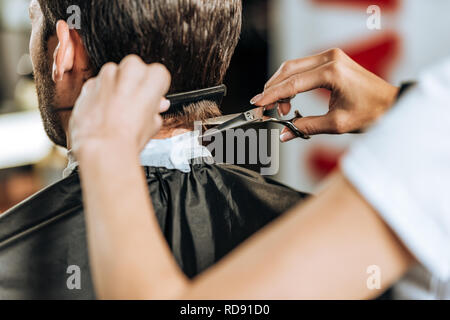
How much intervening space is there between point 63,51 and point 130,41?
173 mm

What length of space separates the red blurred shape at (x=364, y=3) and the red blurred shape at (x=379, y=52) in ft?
0.50

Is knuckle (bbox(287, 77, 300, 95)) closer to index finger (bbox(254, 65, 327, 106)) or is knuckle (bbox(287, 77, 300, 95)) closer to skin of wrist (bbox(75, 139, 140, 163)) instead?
index finger (bbox(254, 65, 327, 106))

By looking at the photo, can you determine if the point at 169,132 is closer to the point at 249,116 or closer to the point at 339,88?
the point at 249,116

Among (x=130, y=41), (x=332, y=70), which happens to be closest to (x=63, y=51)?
(x=130, y=41)

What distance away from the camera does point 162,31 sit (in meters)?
1.13

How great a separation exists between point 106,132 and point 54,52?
67 centimetres

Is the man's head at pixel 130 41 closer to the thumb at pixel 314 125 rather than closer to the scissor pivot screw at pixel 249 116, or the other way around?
the scissor pivot screw at pixel 249 116

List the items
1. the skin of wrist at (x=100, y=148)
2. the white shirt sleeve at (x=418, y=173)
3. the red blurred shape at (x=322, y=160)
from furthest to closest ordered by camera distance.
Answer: the red blurred shape at (x=322, y=160) → the skin of wrist at (x=100, y=148) → the white shirt sleeve at (x=418, y=173)

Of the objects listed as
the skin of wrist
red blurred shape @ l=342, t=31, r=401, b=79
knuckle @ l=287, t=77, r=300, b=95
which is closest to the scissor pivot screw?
knuckle @ l=287, t=77, r=300, b=95

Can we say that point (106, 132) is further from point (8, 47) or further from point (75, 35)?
point (8, 47)

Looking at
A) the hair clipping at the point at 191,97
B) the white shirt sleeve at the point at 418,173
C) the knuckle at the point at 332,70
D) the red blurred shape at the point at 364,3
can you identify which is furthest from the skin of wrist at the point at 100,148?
the red blurred shape at the point at 364,3

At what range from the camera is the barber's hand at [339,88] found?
1.24 m
